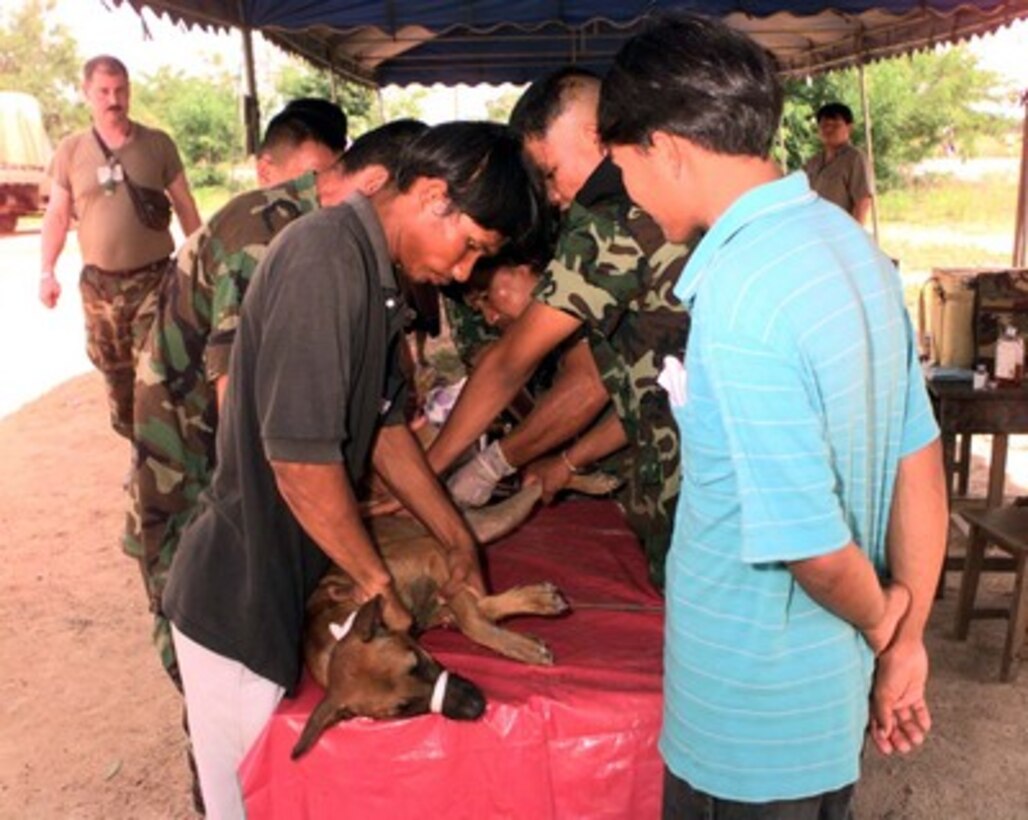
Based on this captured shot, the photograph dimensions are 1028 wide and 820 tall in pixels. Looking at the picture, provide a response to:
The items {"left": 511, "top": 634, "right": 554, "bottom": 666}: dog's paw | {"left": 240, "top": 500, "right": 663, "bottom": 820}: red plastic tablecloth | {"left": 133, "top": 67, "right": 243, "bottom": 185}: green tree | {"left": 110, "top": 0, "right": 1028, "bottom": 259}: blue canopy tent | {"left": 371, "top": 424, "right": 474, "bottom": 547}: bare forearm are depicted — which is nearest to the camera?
{"left": 240, "top": 500, "right": 663, "bottom": 820}: red plastic tablecloth

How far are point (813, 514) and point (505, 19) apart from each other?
656cm

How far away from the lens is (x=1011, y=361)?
4473 mm

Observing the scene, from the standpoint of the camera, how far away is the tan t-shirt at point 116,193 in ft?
19.2

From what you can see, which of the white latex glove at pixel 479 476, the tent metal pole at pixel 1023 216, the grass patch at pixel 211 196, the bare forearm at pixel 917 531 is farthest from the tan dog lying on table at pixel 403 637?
the grass patch at pixel 211 196

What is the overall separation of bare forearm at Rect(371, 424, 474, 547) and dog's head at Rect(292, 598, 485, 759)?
463 millimetres

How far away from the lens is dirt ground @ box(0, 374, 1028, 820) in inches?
134

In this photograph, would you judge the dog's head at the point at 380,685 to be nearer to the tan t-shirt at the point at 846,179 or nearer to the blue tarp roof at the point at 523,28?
the blue tarp roof at the point at 523,28

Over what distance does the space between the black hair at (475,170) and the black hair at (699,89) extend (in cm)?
54

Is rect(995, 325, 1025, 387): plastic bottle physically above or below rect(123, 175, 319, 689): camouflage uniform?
below

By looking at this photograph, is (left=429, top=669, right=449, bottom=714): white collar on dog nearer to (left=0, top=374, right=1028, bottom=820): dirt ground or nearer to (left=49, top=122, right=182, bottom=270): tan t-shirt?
(left=0, top=374, right=1028, bottom=820): dirt ground

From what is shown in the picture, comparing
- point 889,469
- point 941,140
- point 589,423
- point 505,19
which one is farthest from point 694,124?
point 941,140

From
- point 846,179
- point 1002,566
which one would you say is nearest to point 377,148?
point 1002,566

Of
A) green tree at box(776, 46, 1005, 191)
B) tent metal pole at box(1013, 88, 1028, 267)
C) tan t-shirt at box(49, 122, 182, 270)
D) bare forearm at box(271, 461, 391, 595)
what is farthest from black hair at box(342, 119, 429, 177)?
green tree at box(776, 46, 1005, 191)

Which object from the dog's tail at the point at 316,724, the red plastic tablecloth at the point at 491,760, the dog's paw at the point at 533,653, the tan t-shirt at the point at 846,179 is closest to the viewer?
the dog's tail at the point at 316,724
